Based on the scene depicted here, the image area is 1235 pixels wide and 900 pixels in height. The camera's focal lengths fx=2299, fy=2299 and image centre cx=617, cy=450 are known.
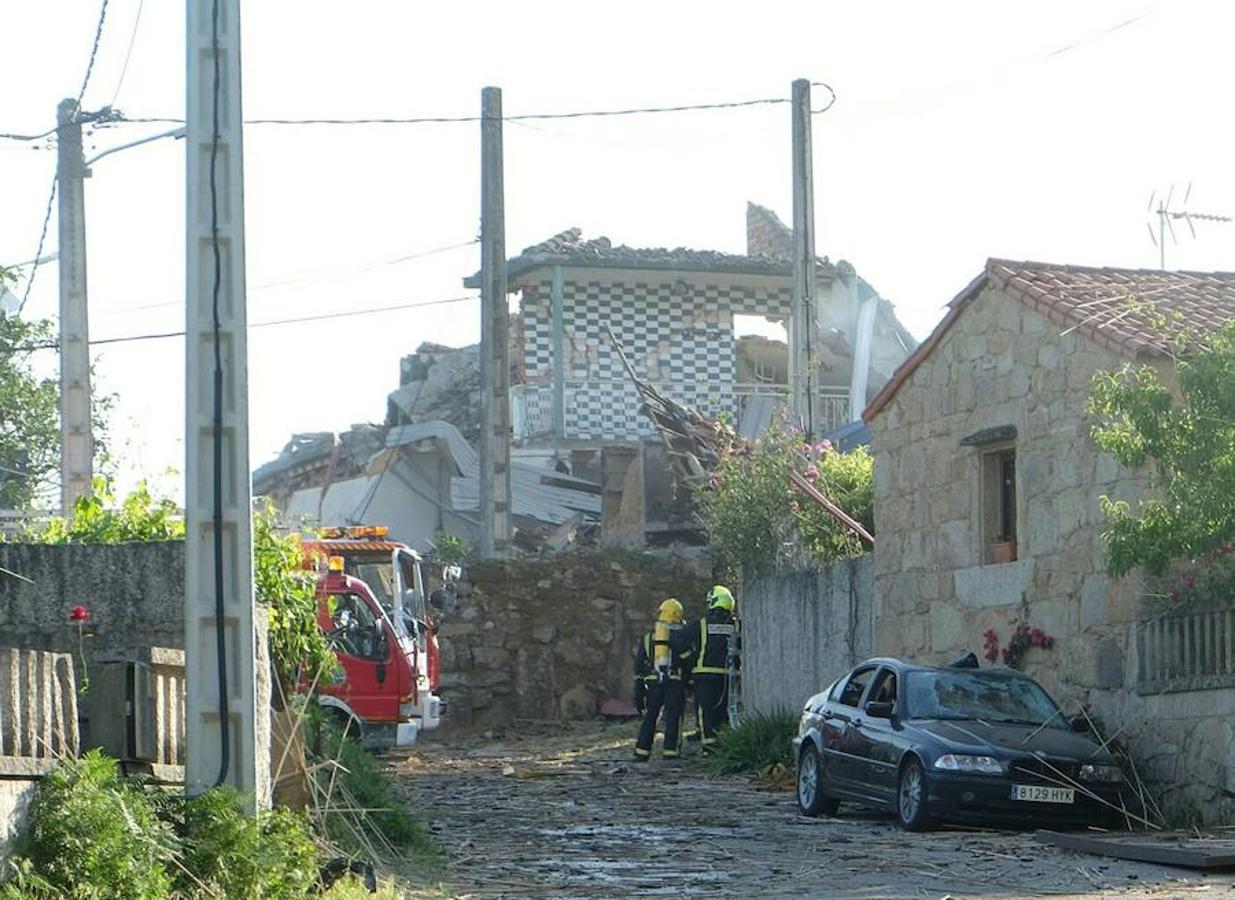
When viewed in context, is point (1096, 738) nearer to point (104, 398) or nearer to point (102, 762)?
point (102, 762)

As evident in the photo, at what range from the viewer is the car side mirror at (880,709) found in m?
19.4

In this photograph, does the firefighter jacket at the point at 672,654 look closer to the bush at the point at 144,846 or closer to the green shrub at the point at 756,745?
the green shrub at the point at 756,745

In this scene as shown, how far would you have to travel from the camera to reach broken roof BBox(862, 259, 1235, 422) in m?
20.8

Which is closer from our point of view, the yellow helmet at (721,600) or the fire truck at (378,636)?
the fire truck at (378,636)

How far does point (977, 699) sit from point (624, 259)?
2405cm

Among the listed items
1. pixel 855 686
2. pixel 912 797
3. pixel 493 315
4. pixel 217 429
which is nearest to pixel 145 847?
pixel 217 429

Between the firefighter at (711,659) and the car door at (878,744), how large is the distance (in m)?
7.59

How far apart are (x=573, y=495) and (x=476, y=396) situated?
16.4 ft

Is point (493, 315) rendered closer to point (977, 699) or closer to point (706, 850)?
point (977, 699)

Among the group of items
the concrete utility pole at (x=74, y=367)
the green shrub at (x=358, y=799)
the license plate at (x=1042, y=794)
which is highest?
the concrete utility pole at (x=74, y=367)

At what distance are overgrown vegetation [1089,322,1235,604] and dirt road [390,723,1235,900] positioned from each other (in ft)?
8.76

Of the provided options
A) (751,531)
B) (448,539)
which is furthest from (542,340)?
(751,531)

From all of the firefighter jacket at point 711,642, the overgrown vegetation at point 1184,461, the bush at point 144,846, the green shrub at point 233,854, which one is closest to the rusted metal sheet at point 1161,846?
the overgrown vegetation at point 1184,461

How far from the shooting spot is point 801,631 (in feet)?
91.7
